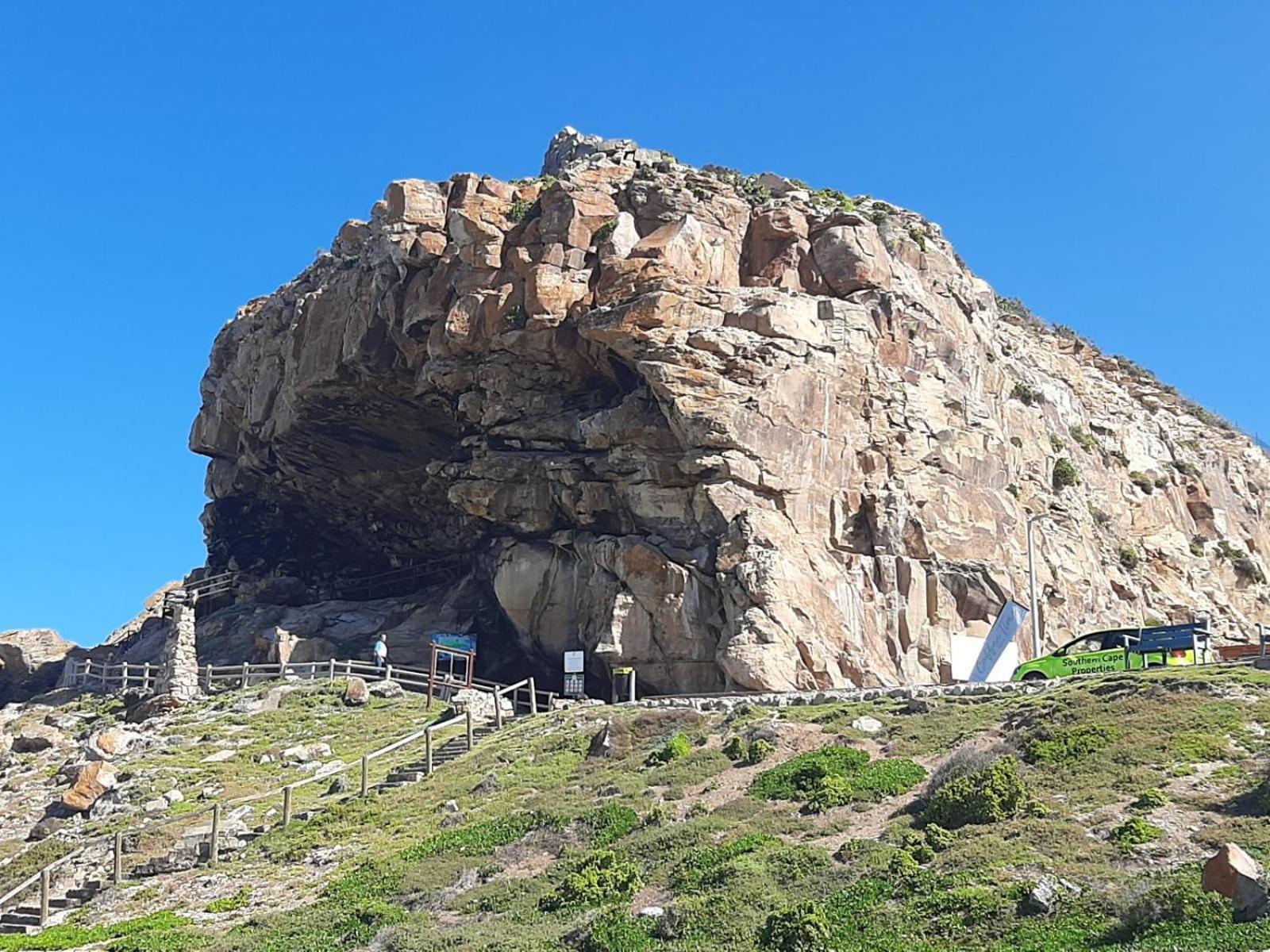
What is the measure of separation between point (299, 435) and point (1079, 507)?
36.0 m

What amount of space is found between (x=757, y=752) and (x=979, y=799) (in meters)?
7.44

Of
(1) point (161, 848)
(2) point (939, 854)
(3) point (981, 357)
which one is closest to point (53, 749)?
(1) point (161, 848)

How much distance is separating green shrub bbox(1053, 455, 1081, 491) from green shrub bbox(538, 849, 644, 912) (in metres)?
40.7

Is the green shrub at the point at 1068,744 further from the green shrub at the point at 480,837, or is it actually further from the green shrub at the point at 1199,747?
the green shrub at the point at 480,837

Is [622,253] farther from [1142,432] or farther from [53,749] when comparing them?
[1142,432]

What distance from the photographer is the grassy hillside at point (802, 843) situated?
17.2 metres

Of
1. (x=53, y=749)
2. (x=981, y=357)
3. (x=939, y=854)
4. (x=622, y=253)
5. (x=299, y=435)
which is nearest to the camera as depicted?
(x=939, y=854)

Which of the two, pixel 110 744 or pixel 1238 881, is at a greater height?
pixel 110 744

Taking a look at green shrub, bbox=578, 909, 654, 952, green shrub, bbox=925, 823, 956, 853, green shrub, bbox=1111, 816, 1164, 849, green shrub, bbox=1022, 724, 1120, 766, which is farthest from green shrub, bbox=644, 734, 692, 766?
green shrub, bbox=1111, 816, 1164, 849

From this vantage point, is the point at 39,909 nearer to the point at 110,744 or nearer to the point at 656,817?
the point at 656,817

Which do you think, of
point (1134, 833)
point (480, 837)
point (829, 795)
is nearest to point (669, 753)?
point (480, 837)

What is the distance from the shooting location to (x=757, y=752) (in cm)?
2766

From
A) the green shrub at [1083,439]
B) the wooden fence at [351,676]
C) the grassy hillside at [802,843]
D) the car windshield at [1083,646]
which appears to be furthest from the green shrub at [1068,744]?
the green shrub at [1083,439]

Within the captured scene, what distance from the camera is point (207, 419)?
70.4m
